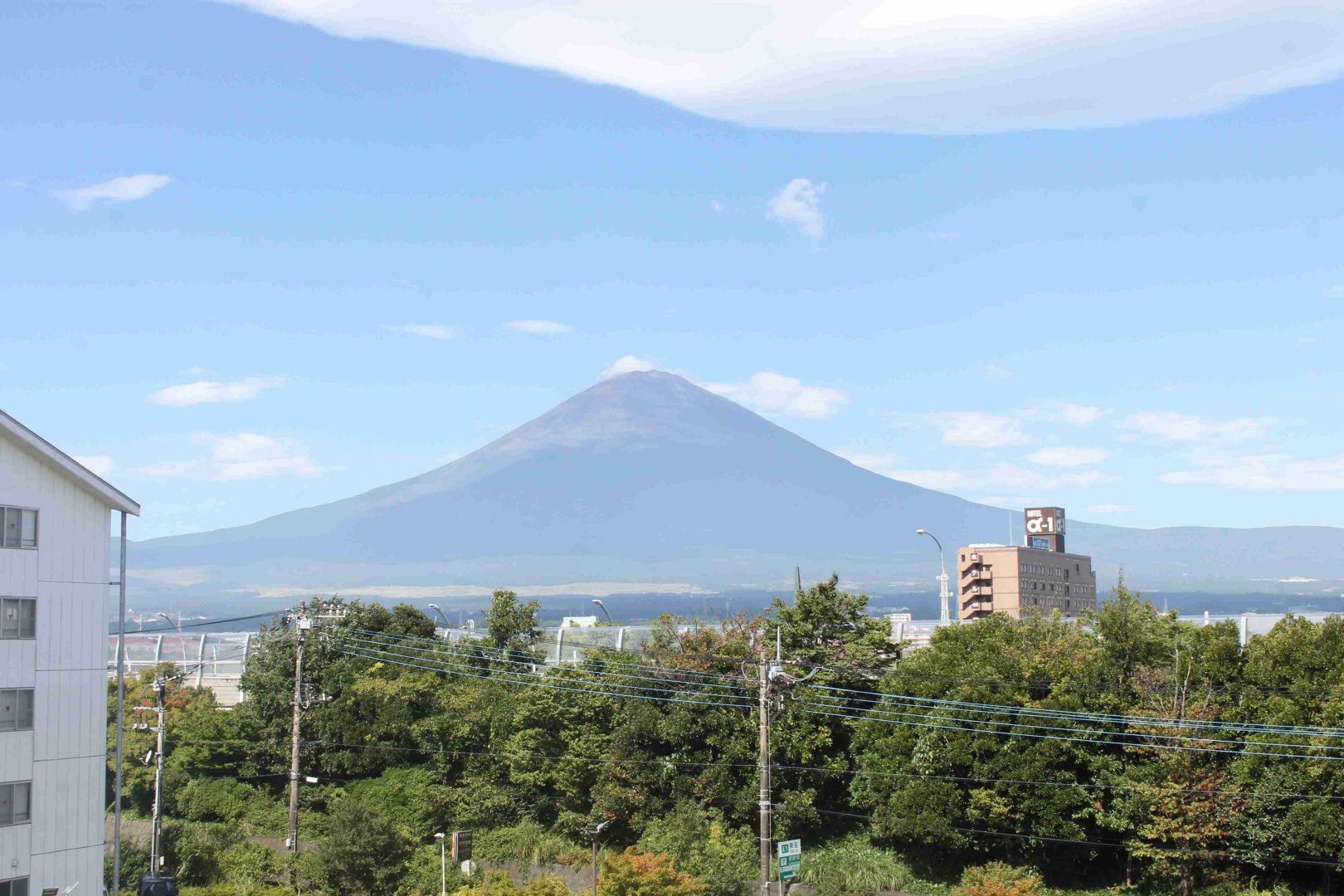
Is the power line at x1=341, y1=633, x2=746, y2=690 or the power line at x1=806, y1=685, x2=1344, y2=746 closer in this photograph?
the power line at x1=806, y1=685, x2=1344, y2=746

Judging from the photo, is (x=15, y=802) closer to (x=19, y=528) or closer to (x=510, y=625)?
(x=19, y=528)

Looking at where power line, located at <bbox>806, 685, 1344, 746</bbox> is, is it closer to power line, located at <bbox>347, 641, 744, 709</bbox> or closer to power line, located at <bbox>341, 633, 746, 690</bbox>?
power line, located at <bbox>347, 641, 744, 709</bbox>

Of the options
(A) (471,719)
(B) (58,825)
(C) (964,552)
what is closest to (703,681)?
(A) (471,719)

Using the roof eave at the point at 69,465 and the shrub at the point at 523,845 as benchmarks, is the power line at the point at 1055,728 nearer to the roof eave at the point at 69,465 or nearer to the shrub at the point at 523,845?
the shrub at the point at 523,845

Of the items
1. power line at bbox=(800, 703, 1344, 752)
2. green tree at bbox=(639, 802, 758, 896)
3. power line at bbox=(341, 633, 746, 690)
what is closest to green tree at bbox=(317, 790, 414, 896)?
green tree at bbox=(639, 802, 758, 896)

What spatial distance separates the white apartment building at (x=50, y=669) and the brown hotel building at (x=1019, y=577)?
128 m

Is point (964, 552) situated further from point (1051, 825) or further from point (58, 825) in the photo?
point (58, 825)

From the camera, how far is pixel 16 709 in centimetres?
3778

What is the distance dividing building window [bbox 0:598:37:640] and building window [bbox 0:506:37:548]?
5.19 ft

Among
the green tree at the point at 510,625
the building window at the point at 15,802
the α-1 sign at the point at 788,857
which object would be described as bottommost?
the α-1 sign at the point at 788,857

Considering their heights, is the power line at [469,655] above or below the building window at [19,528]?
below

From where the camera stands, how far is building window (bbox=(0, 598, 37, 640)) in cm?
3766

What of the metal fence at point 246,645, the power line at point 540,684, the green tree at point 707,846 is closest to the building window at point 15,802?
the metal fence at point 246,645

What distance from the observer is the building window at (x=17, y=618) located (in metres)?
37.7
